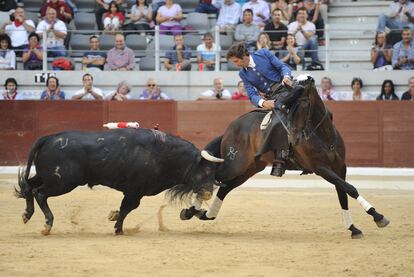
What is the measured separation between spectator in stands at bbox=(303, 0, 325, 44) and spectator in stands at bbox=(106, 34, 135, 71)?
3.29 metres

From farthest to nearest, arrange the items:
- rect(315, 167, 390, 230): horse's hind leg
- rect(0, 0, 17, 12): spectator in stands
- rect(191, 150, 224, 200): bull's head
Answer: rect(0, 0, 17, 12): spectator in stands
rect(191, 150, 224, 200): bull's head
rect(315, 167, 390, 230): horse's hind leg

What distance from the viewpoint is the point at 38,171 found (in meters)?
8.37

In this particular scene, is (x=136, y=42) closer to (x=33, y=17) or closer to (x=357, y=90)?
(x=33, y=17)

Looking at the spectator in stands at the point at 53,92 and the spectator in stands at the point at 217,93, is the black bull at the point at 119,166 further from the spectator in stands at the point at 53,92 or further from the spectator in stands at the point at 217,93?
the spectator in stands at the point at 53,92

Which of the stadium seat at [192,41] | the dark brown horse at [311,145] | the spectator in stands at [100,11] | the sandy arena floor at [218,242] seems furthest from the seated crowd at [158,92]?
the dark brown horse at [311,145]

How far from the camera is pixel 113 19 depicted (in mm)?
16703

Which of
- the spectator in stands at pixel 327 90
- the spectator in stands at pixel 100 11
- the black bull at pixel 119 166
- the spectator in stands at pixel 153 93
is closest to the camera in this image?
the black bull at pixel 119 166

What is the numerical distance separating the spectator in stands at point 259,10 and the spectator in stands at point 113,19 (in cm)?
229

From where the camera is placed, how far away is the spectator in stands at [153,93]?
1577cm

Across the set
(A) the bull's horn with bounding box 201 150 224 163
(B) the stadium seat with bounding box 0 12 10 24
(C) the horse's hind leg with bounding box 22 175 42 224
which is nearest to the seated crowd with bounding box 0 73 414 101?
(B) the stadium seat with bounding box 0 12 10 24

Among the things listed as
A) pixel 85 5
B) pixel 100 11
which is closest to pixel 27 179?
pixel 100 11

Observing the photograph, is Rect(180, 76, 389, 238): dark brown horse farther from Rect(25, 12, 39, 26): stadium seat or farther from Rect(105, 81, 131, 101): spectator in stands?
Rect(25, 12, 39, 26): stadium seat

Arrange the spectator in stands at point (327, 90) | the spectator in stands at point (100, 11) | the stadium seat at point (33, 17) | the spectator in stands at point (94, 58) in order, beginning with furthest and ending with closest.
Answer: the stadium seat at point (33, 17) < the spectator in stands at point (100, 11) < the spectator in stands at point (94, 58) < the spectator in stands at point (327, 90)

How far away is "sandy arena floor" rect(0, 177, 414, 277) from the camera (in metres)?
6.42
